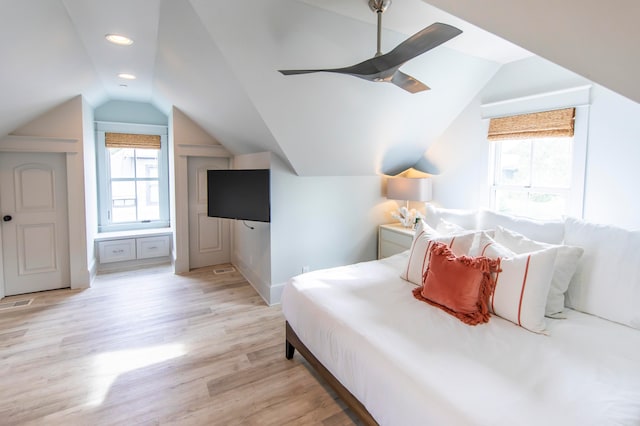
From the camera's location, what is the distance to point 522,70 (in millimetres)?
2979

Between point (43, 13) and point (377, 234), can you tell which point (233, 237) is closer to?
point (377, 234)

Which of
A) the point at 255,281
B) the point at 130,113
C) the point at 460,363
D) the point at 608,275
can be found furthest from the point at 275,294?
the point at 130,113

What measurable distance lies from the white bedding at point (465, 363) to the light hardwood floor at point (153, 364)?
443 millimetres

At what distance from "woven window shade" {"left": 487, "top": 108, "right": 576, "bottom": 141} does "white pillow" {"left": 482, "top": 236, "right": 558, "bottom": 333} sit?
4.52 ft

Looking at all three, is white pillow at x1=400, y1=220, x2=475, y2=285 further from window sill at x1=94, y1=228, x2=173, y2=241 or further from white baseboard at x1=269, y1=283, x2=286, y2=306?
window sill at x1=94, y1=228, x2=173, y2=241

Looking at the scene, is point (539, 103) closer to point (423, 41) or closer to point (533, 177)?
point (533, 177)

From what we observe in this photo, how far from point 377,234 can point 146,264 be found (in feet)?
11.6

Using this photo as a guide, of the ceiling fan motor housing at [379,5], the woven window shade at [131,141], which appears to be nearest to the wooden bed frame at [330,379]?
the ceiling fan motor housing at [379,5]

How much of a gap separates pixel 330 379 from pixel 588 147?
2.64 m

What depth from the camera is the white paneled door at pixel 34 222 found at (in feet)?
12.1

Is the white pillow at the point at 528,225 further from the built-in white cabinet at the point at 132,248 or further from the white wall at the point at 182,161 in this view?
the built-in white cabinet at the point at 132,248

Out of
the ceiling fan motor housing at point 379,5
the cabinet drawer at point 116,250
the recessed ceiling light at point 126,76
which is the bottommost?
the cabinet drawer at point 116,250

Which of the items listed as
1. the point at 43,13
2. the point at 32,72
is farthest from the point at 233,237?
the point at 43,13

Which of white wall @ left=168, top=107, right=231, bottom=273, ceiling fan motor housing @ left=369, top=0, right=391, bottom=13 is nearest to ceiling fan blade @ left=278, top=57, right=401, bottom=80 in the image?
ceiling fan motor housing @ left=369, top=0, right=391, bottom=13
